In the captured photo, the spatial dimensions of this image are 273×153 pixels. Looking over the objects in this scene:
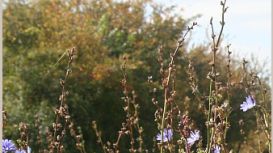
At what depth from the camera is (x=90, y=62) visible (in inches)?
356

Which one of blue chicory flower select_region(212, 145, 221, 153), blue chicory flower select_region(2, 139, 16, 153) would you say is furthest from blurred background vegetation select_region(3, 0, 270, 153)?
blue chicory flower select_region(212, 145, 221, 153)

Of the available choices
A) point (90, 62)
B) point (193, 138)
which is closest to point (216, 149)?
point (193, 138)

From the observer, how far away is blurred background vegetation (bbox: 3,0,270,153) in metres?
8.18

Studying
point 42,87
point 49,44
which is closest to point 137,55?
point 49,44

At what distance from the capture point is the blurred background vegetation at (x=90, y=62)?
8.18m

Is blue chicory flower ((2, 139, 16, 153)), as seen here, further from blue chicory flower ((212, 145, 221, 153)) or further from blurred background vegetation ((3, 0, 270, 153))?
blurred background vegetation ((3, 0, 270, 153))

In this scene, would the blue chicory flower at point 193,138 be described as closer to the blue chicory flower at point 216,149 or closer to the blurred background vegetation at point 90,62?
the blue chicory flower at point 216,149

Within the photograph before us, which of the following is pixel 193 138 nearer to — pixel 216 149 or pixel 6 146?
pixel 216 149

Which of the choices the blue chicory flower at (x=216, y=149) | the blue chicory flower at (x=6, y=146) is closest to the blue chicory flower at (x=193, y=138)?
the blue chicory flower at (x=216, y=149)

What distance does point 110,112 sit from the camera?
8.52 m

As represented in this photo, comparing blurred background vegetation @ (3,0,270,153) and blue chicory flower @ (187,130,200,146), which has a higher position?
blurred background vegetation @ (3,0,270,153)

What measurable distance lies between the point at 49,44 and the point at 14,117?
4.96 feet

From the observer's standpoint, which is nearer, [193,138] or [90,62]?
[193,138]

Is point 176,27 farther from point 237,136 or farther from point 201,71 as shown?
point 237,136
